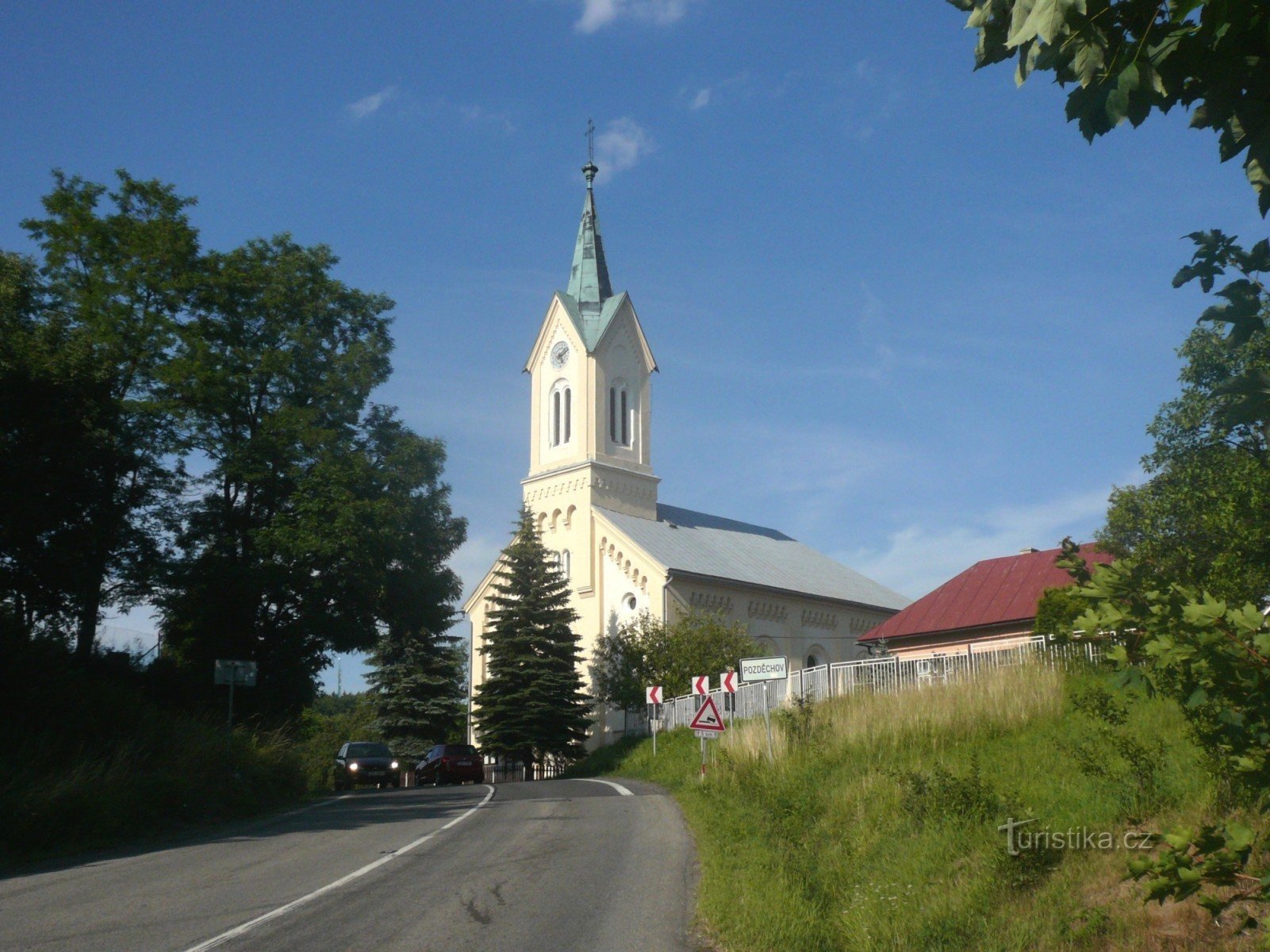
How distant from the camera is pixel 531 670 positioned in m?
41.7

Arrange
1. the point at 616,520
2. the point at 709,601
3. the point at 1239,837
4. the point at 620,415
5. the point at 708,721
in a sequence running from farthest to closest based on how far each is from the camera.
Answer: the point at 620,415 → the point at 616,520 → the point at 709,601 → the point at 708,721 → the point at 1239,837

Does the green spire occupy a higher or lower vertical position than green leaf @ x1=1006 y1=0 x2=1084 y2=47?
higher

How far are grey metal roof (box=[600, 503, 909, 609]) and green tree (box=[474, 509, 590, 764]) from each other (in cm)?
633

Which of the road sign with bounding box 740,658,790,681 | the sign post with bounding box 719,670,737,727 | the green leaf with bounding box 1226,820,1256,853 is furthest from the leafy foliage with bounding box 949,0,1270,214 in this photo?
the sign post with bounding box 719,670,737,727

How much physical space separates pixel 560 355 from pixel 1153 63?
53548 millimetres

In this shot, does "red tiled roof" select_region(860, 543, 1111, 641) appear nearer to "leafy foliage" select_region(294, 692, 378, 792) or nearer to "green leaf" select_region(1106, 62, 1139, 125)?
"leafy foliage" select_region(294, 692, 378, 792)

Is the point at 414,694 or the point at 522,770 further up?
the point at 414,694

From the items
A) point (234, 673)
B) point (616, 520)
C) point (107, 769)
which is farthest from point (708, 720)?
point (616, 520)

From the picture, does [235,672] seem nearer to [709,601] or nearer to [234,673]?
[234,673]

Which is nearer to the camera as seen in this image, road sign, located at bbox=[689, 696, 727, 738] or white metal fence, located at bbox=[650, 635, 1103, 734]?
white metal fence, located at bbox=[650, 635, 1103, 734]

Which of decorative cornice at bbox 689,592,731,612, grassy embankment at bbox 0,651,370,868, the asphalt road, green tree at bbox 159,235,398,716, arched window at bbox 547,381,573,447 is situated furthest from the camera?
arched window at bbox 547,381,573,447

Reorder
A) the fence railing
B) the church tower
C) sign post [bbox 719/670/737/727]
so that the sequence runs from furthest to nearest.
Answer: the church tower < the fence railing < sign post [bbox 719/670/737/727]

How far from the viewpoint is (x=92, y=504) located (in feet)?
89.2

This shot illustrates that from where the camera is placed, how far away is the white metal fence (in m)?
17.7
